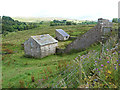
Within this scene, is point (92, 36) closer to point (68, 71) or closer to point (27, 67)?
point (27, 67)

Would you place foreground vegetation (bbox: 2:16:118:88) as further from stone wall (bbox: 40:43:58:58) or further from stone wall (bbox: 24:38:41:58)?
stone wall (bbox: 24:38:41:58)

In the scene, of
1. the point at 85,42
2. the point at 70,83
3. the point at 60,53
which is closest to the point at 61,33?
the point at 60,53

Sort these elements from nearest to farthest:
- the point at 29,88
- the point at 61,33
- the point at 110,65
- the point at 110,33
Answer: the point at 110,65
the point at 29,88
the point at 110,33
the point at 61,33

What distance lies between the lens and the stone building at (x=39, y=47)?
61.0 ft

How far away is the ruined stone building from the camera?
1468 centimetres

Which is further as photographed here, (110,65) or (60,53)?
(60,53)

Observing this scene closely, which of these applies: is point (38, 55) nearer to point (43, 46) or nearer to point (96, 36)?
point (43, 46)

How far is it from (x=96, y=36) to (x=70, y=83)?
12.5 meters

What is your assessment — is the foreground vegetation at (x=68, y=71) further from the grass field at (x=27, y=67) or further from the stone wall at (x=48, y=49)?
the stone wall at (x=48, y=49)

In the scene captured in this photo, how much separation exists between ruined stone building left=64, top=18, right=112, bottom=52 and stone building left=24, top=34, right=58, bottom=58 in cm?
307

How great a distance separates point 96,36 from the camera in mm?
16094

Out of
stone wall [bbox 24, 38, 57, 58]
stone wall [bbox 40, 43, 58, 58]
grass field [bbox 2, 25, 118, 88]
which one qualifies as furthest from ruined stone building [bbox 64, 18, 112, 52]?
stone wall [bbox 24, 38, 57, 58]

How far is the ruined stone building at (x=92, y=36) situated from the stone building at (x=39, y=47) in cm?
307

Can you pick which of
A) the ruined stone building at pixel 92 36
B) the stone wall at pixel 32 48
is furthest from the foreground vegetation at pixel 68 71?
the stone wall at pixel 32 48
